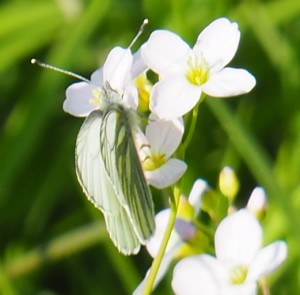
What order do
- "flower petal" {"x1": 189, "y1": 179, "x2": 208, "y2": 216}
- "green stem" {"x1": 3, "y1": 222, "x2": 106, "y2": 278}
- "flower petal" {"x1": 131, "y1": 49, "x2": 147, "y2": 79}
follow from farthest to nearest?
"green stem" {"x1": 3, "y1": 222, "x2": 106, "y2": 278}, "flower petal" {"x1": 189, "y1": 179, "x2": 208, "y2": 216}, "flower petal" {"x1": 131, "y1": 49, "x2": 147, "y2": 79}

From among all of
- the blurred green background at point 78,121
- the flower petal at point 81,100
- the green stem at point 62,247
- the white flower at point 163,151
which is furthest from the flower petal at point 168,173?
the green stem at point 62,247

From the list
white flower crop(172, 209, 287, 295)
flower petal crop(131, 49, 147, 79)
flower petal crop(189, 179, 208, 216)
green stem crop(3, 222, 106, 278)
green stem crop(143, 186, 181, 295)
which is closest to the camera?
green stem crop(143, 186, 181, 295)

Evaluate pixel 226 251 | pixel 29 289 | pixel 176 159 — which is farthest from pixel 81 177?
pixel 29 289

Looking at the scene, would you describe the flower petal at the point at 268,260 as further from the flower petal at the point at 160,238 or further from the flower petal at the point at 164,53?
the flower petal at the point at 164,53

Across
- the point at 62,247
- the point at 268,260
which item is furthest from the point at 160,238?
the point at 62,247

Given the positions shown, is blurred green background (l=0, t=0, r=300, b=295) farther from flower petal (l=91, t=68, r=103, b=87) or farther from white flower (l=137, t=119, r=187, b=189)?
white flower (l=137, t=119, r=187, b=189)

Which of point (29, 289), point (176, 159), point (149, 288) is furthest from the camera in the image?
point (29, 289)

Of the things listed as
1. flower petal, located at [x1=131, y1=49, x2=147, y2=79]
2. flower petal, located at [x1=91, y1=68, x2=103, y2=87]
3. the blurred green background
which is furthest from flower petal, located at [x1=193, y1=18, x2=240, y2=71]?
the blurred green background

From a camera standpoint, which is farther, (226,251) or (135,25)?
(135,25)

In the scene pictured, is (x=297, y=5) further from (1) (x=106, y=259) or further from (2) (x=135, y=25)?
(1) (x=106, y=259)
